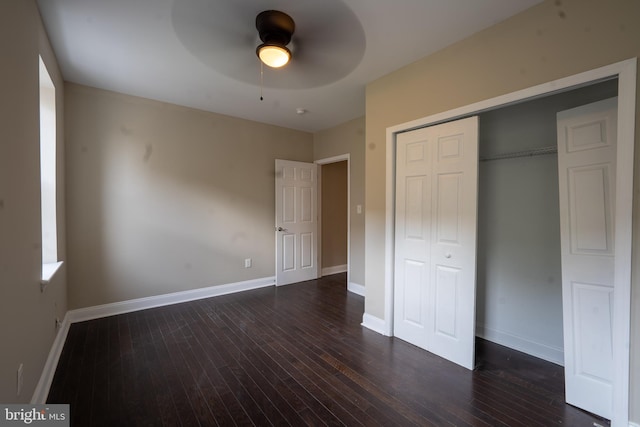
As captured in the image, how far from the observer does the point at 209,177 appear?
390 centimetres

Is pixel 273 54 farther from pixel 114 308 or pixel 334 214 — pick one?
pixel 334 214

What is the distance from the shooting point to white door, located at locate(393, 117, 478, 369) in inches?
86.2

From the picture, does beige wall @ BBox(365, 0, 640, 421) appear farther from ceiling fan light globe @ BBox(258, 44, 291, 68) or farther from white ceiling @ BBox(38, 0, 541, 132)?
ceiling fan light globe @ BBox(258, 44, 291, 68)

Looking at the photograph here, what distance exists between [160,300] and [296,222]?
2.28 metres

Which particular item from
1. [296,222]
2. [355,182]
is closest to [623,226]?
[355,182]

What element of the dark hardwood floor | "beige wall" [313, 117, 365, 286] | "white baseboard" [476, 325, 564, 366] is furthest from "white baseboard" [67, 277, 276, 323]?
"white baseboard" [476, 325, 564, 366]

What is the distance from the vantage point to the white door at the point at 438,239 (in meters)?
2.19

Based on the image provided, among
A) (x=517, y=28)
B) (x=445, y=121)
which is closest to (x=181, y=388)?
(x=445, y=121)

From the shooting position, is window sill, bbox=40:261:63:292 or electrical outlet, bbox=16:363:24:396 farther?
window sill, bbox=40:261:63:292

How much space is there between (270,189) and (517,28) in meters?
3.54

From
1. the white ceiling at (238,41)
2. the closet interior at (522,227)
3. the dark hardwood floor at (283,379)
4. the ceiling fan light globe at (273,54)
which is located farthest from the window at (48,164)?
the closet interior at (522,227)

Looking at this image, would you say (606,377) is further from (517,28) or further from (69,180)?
(69,180)

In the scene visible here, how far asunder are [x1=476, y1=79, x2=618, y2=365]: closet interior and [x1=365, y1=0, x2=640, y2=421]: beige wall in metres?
0.65

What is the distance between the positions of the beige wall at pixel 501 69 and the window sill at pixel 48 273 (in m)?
2.73
